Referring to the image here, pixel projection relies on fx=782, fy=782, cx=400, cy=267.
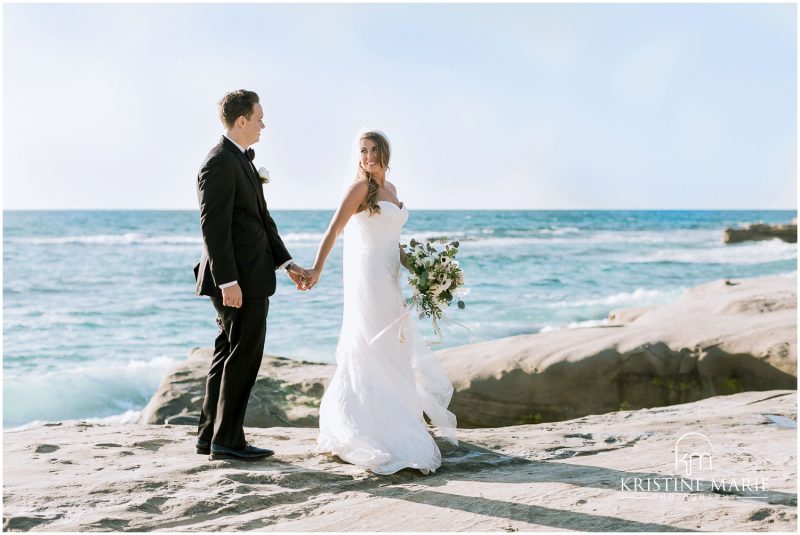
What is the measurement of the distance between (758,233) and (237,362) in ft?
139

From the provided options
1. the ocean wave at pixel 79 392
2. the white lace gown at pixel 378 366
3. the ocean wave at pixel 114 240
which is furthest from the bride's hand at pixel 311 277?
the ocean wave at pixel 114 240

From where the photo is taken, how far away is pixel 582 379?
7.39 meters

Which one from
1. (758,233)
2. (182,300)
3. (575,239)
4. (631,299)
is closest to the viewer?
(182,300)

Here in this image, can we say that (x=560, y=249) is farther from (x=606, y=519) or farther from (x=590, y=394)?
(x=606, y=519)

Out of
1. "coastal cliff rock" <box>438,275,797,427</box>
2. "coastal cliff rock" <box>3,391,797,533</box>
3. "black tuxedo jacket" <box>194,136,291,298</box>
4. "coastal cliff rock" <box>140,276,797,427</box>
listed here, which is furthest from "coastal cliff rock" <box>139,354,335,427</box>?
"black tuxedo jacket" <box>194,136,291,298</box>

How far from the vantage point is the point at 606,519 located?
377 cm

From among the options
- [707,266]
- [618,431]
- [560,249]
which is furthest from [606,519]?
[560,249]

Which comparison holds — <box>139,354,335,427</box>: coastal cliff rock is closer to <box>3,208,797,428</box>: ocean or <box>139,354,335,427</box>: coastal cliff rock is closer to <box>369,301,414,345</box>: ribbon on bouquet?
<box>3,208,797,428</box>: ocean

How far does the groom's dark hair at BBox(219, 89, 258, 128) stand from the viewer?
474cm

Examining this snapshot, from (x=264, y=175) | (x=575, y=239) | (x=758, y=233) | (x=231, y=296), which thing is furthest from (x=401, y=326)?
(x=758, y=233)

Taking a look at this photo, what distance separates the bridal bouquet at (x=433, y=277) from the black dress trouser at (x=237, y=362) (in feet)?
3.22

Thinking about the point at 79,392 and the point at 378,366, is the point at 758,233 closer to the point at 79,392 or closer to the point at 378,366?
the point at 79,392

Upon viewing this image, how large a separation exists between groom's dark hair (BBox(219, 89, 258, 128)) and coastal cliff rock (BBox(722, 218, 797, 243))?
4080cm

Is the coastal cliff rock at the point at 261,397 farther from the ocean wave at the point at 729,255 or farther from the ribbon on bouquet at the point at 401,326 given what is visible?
the ocean wave at the point at 729,255
